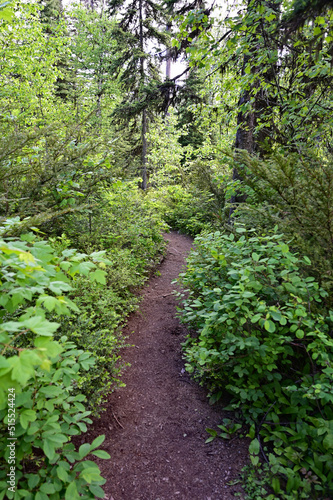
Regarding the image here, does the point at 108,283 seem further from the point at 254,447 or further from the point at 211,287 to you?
the point at 254,447

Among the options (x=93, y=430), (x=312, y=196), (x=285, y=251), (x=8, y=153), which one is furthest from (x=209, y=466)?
(x=8, y=153)

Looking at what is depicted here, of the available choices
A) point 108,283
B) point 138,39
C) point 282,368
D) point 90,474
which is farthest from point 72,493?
point 138,39

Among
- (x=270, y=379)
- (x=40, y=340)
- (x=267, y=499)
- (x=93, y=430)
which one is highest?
(x=40, y=340)

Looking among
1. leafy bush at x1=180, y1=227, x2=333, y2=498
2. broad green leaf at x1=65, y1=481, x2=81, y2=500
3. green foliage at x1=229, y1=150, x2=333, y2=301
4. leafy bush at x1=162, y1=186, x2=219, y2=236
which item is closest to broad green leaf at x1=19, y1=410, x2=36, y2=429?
broad green leaf at x1=65, y1=481, x2=81, y2=500

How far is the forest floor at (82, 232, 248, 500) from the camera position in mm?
2152

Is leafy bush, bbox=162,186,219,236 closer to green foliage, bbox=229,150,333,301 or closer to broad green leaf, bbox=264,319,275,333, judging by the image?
green foliage, bbox=229,150,333,301

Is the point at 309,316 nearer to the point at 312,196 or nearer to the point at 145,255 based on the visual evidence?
the point at 312,196

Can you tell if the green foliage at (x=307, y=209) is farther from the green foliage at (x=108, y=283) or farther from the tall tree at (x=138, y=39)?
the tall tree at (x=138, y=39)

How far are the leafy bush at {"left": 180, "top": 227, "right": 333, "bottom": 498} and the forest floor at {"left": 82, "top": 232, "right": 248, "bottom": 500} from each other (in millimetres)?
322

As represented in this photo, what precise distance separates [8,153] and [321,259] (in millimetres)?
3641

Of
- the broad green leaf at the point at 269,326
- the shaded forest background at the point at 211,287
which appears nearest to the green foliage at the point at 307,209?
the shaded forest background at the point at 211,287

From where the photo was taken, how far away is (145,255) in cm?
604

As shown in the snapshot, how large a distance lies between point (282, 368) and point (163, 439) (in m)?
1.40

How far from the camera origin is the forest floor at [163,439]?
2152 mm
